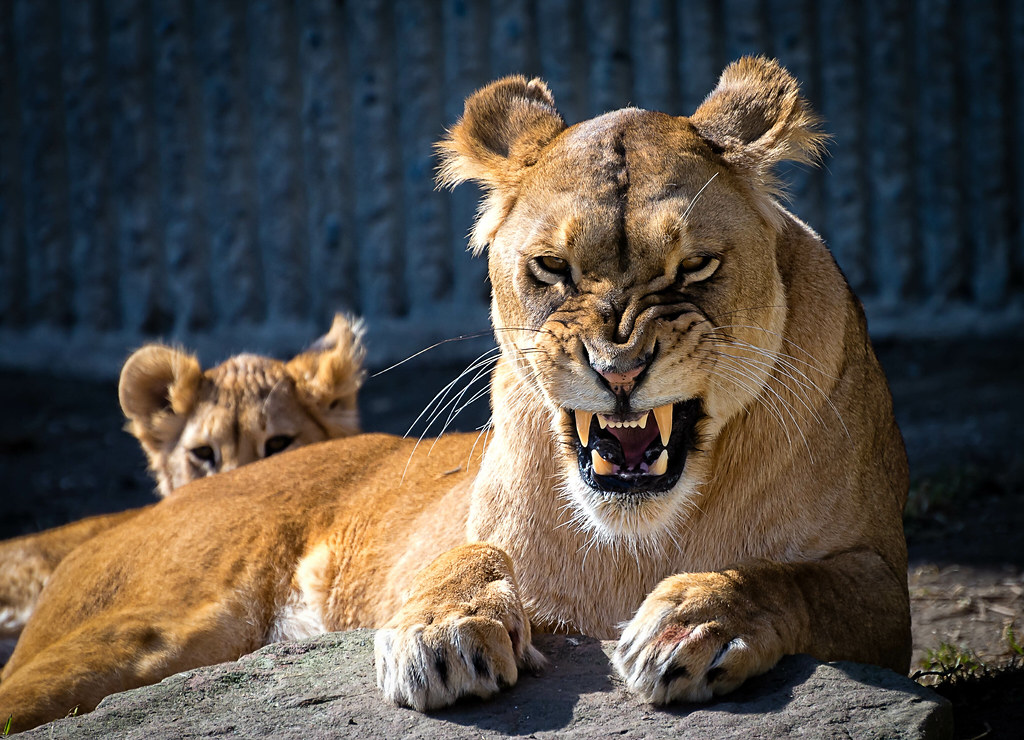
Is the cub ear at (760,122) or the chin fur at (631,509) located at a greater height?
the cub ear at (760,122)

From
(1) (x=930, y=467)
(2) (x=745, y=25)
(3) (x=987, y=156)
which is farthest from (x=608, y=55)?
(1) (x=930, y=467)

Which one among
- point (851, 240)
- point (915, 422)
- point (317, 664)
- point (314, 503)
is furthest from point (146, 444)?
point (851, 240)

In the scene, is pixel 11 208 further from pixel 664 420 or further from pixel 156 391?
pixel 664 420

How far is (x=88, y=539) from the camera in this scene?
3748 millimetres

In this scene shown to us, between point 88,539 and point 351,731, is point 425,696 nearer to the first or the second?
point 351,731

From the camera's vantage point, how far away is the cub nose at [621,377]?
222cm

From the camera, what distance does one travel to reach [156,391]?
4.81 meters

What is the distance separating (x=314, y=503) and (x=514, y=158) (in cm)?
121

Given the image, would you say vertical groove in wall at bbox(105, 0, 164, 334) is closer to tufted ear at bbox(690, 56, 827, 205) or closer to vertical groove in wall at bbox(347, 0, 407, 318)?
vertical groove in wall at bbox(347, 0, 407, 318)

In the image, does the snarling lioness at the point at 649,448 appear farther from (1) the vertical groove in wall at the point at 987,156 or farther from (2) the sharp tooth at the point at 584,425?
(1) the vertical groove in wall at the point at 987,156

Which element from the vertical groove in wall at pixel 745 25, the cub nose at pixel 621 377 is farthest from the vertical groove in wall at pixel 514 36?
the cub nose at pixel 621 377

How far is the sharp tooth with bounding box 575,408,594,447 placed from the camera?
95.6 inches

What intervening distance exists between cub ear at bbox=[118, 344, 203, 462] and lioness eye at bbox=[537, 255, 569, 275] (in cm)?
258

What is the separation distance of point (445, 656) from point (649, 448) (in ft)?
1.94
